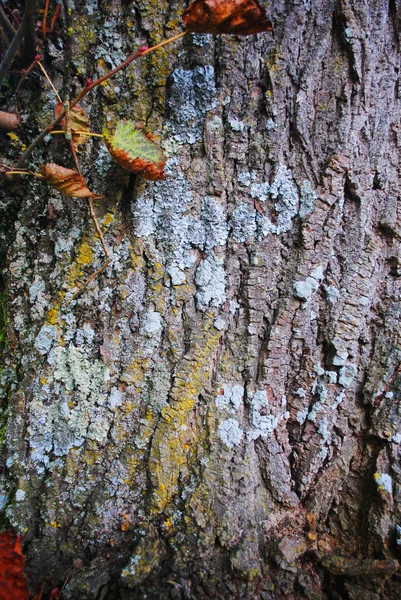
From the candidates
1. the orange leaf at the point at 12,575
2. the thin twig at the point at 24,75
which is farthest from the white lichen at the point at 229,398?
the thin twig at the point at 24,75

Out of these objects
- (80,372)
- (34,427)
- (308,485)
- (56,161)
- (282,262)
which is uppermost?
(56,161)

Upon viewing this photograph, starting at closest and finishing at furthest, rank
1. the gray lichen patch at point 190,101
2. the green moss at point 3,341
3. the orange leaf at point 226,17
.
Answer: the orange leaf at point 226,17 → the gray lichen patch at point 190,101 → the green moss at point 3,341

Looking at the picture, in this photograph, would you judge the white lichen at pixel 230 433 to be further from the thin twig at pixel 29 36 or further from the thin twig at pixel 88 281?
the thin twig at pixel 29 36

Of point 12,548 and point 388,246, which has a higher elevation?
point 388,246

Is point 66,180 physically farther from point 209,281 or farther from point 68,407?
point 68,407

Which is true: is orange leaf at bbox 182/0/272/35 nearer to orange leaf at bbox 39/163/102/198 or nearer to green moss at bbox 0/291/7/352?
orange leaf at bbox 39/163/102/198

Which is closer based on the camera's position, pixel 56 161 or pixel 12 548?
pixel 12 548

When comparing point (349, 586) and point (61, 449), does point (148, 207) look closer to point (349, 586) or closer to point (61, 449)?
point (61, 449)

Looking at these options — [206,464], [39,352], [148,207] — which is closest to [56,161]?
[148,207]
